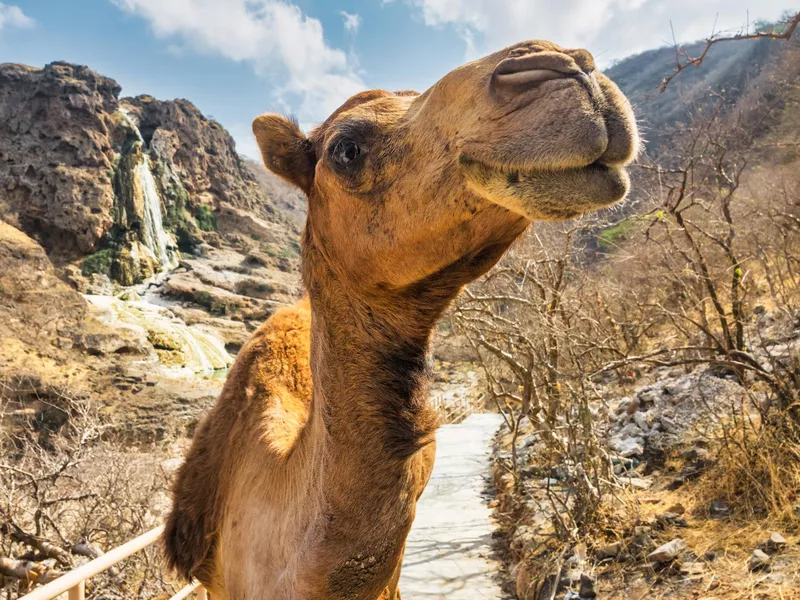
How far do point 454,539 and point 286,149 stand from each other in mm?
6468

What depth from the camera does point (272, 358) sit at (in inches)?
112

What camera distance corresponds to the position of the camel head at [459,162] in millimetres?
1251

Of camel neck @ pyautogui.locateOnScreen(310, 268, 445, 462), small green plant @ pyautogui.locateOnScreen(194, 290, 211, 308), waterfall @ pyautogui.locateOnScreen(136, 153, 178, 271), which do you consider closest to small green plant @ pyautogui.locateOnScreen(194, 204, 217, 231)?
waterfall @ pyautogui.locateOnScreen(136, 153, 178, 271)

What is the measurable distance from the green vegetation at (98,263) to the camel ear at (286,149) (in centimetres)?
3355

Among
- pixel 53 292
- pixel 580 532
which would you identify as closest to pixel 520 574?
pixel 580 532

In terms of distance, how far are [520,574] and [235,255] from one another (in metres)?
38.5

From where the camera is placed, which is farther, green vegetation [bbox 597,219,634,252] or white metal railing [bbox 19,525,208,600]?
green vegetation [bbox 597,219,634,252]

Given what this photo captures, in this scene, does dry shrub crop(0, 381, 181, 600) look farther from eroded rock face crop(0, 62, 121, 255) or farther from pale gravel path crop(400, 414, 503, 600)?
eroded rock face crop(0, 62, 121, 255)

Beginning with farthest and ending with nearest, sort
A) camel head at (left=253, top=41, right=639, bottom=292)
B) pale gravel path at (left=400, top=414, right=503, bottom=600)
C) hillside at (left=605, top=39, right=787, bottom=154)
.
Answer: hillside at (left=605, top=39, right=787, bottom=154) < pale gravel path at (left=400, top=414, right=503, bottom=600) < camel head at (left=253, top=41, right=639, bottom=292)

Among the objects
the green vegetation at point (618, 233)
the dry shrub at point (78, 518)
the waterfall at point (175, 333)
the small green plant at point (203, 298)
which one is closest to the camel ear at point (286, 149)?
the dry shrub at point (78, 518)

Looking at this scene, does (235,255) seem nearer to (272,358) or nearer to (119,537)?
(119,537)

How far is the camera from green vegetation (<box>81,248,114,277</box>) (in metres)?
31.4

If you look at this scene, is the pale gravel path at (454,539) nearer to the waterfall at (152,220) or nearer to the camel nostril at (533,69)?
the camel nostril at (533,69)

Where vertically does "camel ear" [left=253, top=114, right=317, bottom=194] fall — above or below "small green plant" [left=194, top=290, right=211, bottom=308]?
below
